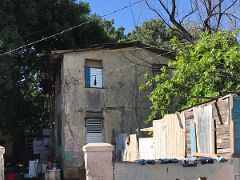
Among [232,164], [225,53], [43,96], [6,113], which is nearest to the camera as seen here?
[232,164]

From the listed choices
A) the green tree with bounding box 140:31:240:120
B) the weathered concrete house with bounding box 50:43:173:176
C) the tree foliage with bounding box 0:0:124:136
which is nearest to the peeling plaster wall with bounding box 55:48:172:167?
the weathered concrete house with bounding box 50:43:173:176

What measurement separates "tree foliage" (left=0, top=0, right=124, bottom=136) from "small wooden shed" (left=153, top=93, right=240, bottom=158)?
8126mm

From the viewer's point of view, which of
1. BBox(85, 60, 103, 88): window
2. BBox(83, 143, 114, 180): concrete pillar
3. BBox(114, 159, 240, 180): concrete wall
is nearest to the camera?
BBox(83, 143, 114, 180): concrete pillar

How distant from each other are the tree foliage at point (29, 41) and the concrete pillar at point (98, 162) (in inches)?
524

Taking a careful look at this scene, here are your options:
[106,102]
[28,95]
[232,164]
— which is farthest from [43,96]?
[232,164]

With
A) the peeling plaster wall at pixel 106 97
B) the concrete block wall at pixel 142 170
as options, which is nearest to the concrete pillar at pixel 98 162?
the concrete block wall at pixel 142 170

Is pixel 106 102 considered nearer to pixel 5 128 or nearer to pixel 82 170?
pixel 82 170

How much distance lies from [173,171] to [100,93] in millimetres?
13582

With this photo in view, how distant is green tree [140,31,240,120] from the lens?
14.3 metres

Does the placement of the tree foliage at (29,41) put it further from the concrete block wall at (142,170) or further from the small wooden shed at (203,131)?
the concrete block wall at (142,170)

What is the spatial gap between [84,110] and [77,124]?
2.55ft

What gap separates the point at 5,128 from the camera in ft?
85.5

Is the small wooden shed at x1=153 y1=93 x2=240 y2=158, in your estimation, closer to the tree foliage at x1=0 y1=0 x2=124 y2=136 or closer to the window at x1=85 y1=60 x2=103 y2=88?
the window at x1=85 y1=60 x2=103 y2=88

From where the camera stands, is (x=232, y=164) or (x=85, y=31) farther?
(x=85, y=31)
